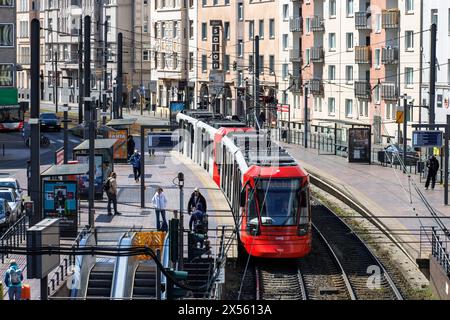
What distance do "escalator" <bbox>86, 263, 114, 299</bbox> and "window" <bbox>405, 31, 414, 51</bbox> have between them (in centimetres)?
4255

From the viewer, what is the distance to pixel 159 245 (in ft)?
82.3

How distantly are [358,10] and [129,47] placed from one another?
4769cm

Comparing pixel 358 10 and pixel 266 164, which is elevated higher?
pixel 358 10

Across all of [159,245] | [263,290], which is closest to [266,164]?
[263,290]

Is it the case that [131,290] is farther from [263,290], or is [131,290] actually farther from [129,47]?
[129,47]

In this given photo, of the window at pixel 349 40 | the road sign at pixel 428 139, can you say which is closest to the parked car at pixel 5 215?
the road sign at pixel 428 139

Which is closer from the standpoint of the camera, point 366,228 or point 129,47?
point 366,228

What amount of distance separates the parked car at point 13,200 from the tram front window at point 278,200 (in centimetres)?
804

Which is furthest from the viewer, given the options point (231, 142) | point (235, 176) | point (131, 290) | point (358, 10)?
point (358, 10)

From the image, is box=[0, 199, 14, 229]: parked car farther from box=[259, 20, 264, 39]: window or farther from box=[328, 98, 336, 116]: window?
box=[259, 20, 264, 39]: window

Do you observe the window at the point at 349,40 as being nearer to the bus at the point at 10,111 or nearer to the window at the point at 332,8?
the window at the point at 332,8

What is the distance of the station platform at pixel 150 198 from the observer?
33.4m

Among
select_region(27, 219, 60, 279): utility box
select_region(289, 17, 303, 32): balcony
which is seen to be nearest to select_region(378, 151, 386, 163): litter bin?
select_region(289, 17, 303, 32): balcony

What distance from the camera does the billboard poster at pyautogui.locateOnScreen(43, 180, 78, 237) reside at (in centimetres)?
3089
